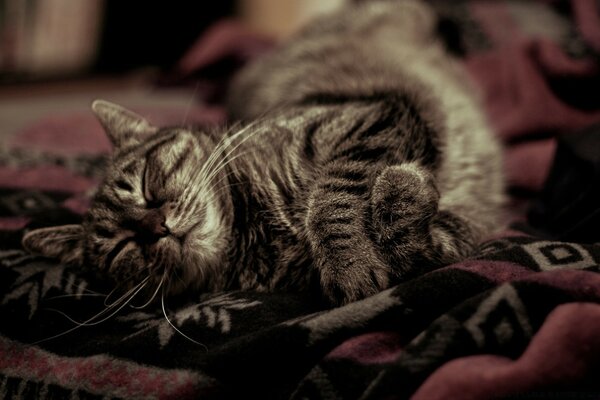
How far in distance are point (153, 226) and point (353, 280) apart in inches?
16.1

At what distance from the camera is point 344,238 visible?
0.91m

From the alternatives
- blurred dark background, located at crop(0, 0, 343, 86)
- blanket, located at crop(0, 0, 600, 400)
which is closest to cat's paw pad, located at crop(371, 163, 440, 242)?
blanket, located at crop(0, 0, 600, 400)

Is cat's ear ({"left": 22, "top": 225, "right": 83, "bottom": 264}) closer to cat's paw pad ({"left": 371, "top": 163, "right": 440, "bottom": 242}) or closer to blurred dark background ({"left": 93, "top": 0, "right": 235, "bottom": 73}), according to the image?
cat's paw pad ({"left": 371, "top": 163, "right": 440, "bottom": 242})

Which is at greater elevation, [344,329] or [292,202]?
[292,202]

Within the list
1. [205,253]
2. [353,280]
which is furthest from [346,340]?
[205,253]

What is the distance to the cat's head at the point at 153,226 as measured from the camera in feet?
3.26

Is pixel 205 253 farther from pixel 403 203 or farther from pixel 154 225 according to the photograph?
pixel 403 203

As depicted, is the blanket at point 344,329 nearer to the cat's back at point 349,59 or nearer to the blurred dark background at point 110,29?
the cat's back at point 349,59

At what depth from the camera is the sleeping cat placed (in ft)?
2.98

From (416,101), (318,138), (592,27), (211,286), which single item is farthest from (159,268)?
(592,27)

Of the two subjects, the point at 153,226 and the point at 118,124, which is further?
the point at 118,124

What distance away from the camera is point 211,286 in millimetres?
1022

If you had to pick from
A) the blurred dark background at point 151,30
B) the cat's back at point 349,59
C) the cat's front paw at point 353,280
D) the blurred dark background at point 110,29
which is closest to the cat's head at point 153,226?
the cat's front paw at point 353,280

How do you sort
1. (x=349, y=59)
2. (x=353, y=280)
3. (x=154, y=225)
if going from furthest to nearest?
(x=349, y=59) < (x=154, y=225) < (x=353, y=280)
